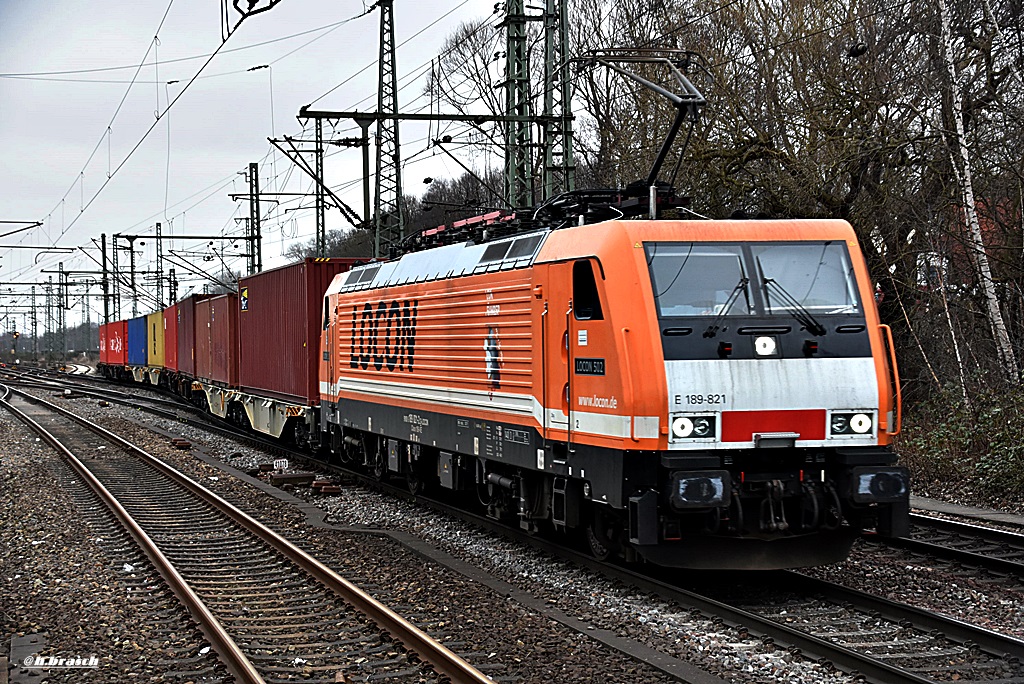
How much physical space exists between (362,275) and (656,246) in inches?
316

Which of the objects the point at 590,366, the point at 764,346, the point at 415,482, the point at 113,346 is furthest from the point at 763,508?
the point at 113,346

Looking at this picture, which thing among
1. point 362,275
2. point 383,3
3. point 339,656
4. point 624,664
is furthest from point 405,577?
point 383,3

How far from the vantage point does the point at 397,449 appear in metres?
15.2

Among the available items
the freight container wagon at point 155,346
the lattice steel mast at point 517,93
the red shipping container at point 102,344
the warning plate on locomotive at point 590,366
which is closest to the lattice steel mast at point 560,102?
the lattice steel mast at point 517,93

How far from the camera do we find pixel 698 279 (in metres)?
9.24

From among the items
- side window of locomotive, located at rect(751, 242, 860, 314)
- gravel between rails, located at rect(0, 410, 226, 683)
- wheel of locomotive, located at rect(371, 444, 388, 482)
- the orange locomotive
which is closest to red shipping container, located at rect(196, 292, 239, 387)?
gravel between rails, located at rect(0, 410, 226, 683)

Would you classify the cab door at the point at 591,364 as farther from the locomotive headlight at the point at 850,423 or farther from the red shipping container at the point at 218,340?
the red shipping container at the point at 218,340

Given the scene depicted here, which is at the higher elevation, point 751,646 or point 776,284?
point 776,284

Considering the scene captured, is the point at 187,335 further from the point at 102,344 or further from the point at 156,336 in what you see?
the point at 102,344

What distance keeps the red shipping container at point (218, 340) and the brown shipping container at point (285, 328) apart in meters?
1.05

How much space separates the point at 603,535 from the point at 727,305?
246cm

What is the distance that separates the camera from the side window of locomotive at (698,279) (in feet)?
29.8

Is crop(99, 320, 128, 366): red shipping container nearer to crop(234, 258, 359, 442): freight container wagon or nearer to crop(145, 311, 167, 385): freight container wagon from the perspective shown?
crop(145, 311, 167, 385): freight container wagon

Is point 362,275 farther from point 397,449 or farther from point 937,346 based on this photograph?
point 937,346
